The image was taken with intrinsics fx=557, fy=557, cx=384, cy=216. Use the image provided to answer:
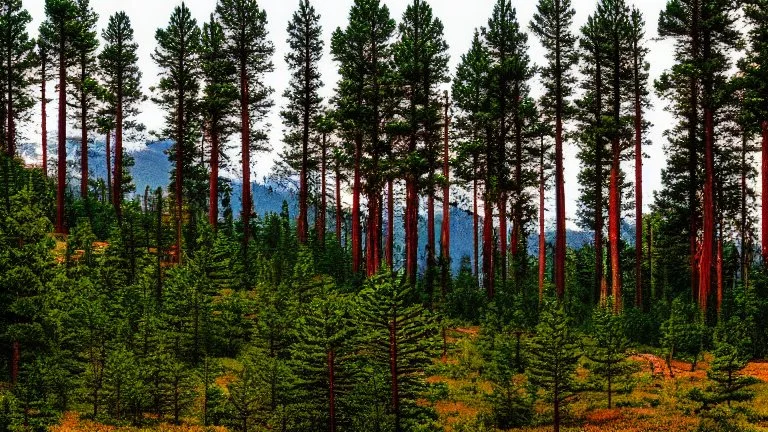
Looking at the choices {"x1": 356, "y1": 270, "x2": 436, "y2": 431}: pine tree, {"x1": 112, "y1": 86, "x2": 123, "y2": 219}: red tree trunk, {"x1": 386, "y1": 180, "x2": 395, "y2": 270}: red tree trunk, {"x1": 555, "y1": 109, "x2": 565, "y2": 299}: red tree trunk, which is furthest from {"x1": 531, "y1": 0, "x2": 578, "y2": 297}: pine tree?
{"x1": 112, "y1": 86, "x2": 123, "y2": 219}: red tree trunk

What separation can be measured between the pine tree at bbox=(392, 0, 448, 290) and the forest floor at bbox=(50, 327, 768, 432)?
33.8ft

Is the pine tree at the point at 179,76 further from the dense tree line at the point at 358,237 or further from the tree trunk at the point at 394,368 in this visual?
the tree trunk at the point at 394,368

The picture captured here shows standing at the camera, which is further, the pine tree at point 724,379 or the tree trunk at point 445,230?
the tree trunk at point 445,230

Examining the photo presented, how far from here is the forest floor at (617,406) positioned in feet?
49.4

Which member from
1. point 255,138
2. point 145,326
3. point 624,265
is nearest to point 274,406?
point 145,326

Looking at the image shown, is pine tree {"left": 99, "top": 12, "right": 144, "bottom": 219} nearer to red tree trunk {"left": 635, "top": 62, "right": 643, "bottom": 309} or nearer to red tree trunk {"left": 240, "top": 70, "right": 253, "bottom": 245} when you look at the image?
red tree trunk {"left": 240, "top": 70, "right": 253, "bottom": 245}

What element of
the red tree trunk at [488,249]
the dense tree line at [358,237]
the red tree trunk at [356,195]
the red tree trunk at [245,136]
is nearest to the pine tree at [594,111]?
the dense tree line at [358,237]

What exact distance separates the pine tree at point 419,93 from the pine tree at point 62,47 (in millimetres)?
19809

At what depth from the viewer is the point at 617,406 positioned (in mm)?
17578

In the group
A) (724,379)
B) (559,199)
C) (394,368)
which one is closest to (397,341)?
(394,368)

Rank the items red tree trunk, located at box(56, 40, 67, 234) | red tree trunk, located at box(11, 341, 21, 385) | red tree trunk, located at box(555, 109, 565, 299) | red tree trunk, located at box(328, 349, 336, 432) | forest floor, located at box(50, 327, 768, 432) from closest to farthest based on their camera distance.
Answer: red tree trunk, located at box(328, 349, 336, 432), forest floor, located at box(50, 327, 768, 432), red tree trunk, located at box(11, 341, 21, 385), red tree trunk, located at box(555, 109, 565, 299), red tree trunk, located at box(56, 40, 67, 234)

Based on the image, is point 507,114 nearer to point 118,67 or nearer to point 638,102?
point 638,102

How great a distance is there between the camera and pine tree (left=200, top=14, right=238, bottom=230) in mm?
32531

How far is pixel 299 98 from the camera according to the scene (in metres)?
36.2
